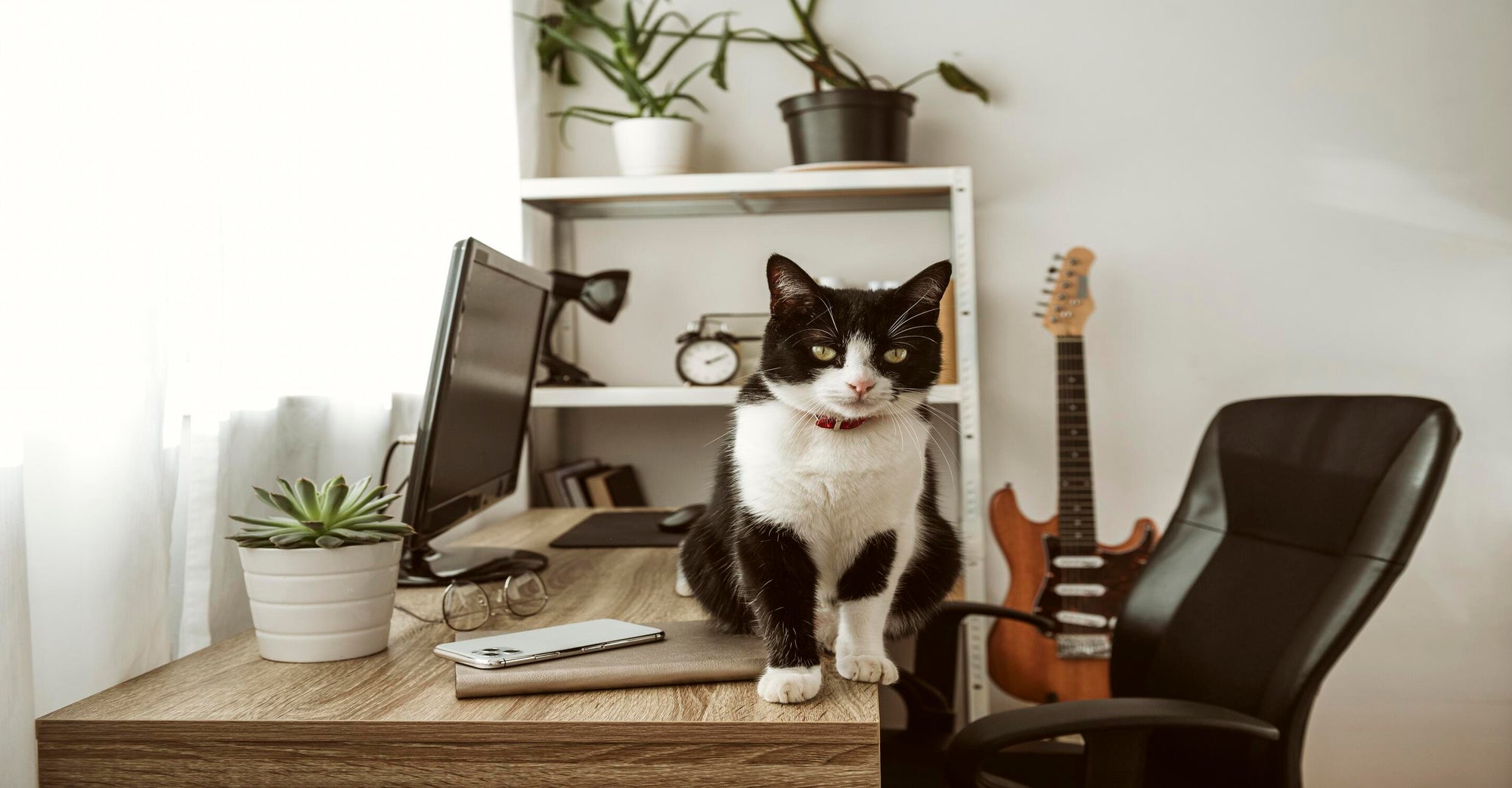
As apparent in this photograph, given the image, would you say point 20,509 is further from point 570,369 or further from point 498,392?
point 570,369

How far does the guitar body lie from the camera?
2.06 meters

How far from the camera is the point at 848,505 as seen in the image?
3.05ft

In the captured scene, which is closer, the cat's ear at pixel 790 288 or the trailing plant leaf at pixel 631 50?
the cat's ear at pixel 790 288

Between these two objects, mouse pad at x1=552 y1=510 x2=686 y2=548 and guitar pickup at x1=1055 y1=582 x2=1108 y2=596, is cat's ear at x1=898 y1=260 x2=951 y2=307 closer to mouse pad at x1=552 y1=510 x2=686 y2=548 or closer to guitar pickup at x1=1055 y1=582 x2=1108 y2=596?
mouse pad at x1=552 y1=510 x2=686 y2=548

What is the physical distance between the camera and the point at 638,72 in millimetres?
2285

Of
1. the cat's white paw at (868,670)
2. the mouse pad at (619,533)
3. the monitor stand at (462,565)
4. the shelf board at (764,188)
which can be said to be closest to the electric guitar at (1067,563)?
the shelf board at (764,188)

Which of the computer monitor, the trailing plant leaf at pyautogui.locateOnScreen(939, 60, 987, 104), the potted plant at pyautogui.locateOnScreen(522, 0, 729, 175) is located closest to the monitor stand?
the computer monitor

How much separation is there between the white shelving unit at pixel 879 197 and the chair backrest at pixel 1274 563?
0.59 meters

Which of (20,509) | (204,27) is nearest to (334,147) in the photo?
(204,27)

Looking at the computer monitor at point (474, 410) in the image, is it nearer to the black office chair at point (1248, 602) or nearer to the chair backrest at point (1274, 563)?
the black office chair at point (1248, 602)

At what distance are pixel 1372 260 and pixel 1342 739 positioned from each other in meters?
1.09

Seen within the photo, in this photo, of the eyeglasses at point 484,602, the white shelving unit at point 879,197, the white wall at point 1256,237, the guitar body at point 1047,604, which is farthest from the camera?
the white wall at point 1256,237

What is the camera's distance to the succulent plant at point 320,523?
93 centimetres

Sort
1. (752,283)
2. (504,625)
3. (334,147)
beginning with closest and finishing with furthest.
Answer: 1. (504,625)
2. (334,147)
3. (752,283)
